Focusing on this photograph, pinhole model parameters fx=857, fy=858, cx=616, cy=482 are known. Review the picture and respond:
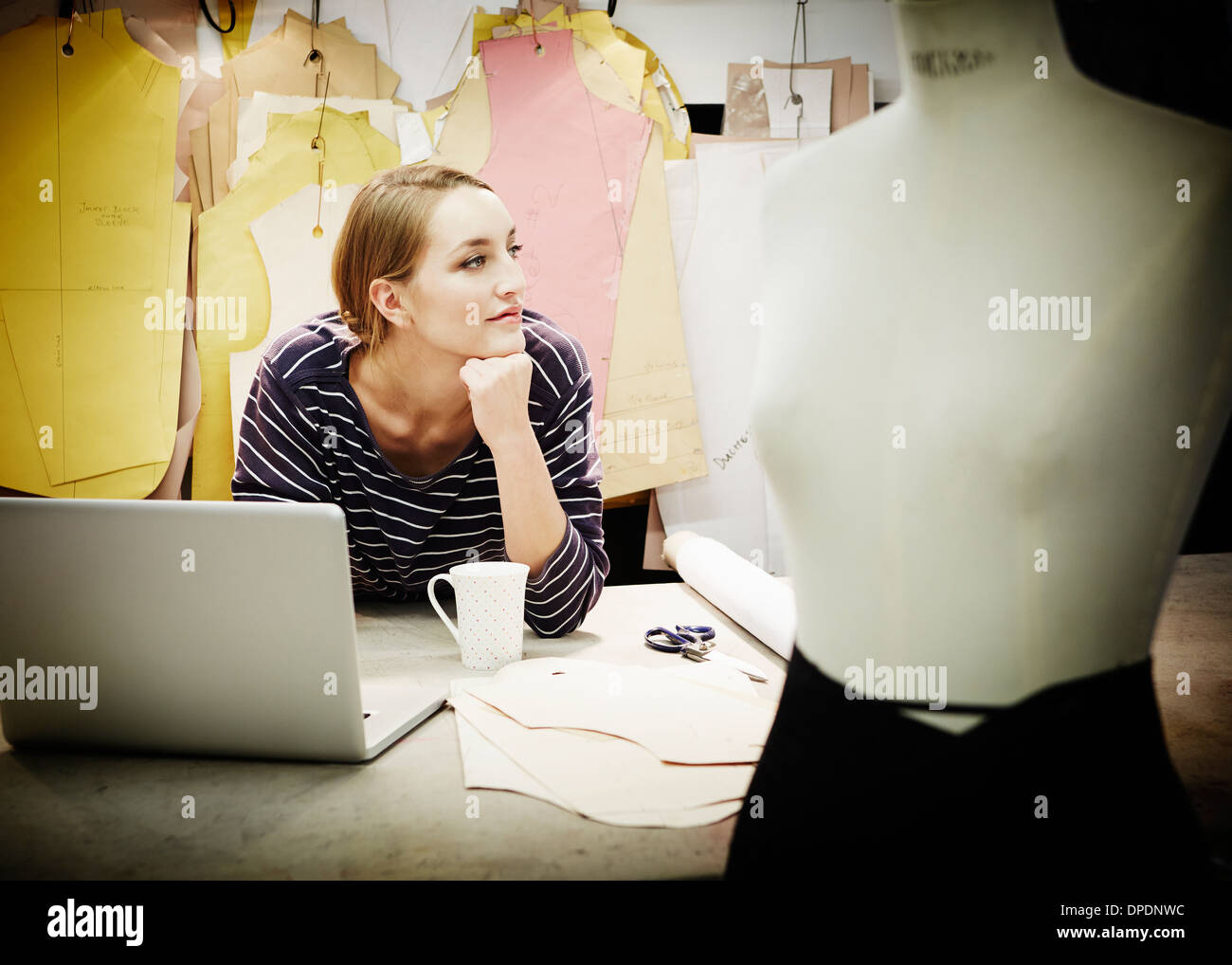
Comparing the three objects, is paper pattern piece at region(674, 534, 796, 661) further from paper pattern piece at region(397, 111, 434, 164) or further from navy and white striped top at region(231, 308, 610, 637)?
paper pattern piece at region(397, 111, 434, 164)

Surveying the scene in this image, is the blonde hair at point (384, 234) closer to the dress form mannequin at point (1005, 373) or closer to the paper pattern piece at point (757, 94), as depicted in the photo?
the dress form mannequin at point (1005, 373)

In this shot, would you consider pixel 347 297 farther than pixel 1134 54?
Yes

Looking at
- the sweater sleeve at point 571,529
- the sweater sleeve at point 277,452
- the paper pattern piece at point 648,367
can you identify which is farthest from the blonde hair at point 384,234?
the paper pattern piece at point 648,367

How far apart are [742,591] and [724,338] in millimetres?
1454

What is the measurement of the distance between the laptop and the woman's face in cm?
70

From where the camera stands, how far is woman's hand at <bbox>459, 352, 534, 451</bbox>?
4.29ft

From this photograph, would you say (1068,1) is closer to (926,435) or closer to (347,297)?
(926,435)

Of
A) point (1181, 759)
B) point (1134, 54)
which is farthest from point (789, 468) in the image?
point (1181, 759)

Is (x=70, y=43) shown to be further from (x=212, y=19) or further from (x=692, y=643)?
(x=692, y=643)

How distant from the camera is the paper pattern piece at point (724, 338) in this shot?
2.48m

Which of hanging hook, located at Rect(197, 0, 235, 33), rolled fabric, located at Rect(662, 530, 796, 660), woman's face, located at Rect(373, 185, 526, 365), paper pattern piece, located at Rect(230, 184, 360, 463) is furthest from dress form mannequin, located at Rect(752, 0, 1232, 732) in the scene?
hanging hook, located at Rect(197, 0, 235, 33)

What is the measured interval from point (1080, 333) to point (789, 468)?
0.21 meters

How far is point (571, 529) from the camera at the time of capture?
1.29 m

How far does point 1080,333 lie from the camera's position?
53 cm
